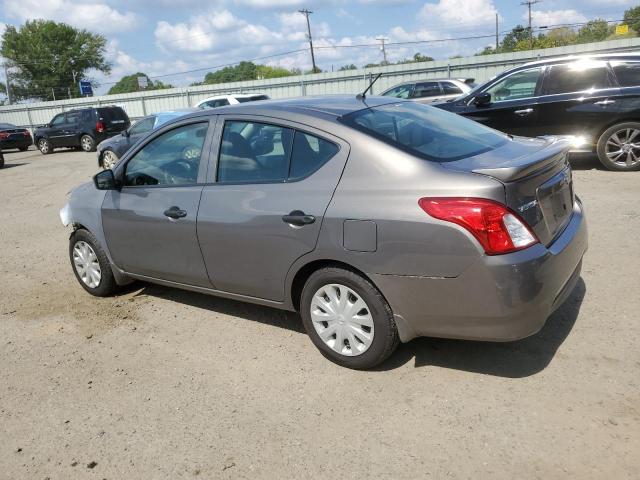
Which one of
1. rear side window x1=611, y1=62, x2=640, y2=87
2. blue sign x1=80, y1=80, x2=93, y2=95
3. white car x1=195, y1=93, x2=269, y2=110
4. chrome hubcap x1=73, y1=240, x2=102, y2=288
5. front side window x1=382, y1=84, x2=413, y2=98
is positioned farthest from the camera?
blue sign x1=80, y1=80, x2=93, y2=95

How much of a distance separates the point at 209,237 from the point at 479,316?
6.22 ft

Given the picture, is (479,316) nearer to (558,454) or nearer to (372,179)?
(558,454)

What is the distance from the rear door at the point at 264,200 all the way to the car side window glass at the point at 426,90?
13407mm

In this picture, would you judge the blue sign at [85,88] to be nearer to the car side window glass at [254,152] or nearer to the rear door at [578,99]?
the rear door at [578,99]

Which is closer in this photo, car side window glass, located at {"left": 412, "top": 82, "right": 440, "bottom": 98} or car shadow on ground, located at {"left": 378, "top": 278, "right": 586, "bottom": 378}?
car shadow on ground, located at {"left": 378, "top": 278, "right": 586, "bottom": 378}

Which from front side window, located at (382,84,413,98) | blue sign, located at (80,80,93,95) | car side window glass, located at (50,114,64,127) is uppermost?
blue sign, located at (80,80,93,95)

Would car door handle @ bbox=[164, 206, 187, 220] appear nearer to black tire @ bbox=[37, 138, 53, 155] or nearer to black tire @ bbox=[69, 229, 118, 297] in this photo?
black tire @ bbox=[69, 229, 118, 297]

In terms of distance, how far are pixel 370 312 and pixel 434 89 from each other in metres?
14.2

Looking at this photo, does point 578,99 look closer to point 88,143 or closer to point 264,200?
point 264,200

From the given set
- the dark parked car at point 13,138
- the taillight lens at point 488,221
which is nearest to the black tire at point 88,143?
the dark parked car at point 13,138

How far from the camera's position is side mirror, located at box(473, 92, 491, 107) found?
9.52m

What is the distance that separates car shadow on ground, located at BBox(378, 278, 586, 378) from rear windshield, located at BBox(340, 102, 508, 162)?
1239 millimetres

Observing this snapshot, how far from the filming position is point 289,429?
9.88 ft

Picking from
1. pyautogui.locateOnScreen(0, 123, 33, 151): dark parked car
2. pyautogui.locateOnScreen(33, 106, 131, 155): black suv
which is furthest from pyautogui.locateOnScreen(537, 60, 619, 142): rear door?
pyautogui.locateOnScreen(0, 123, 33, 151): dark parked car
